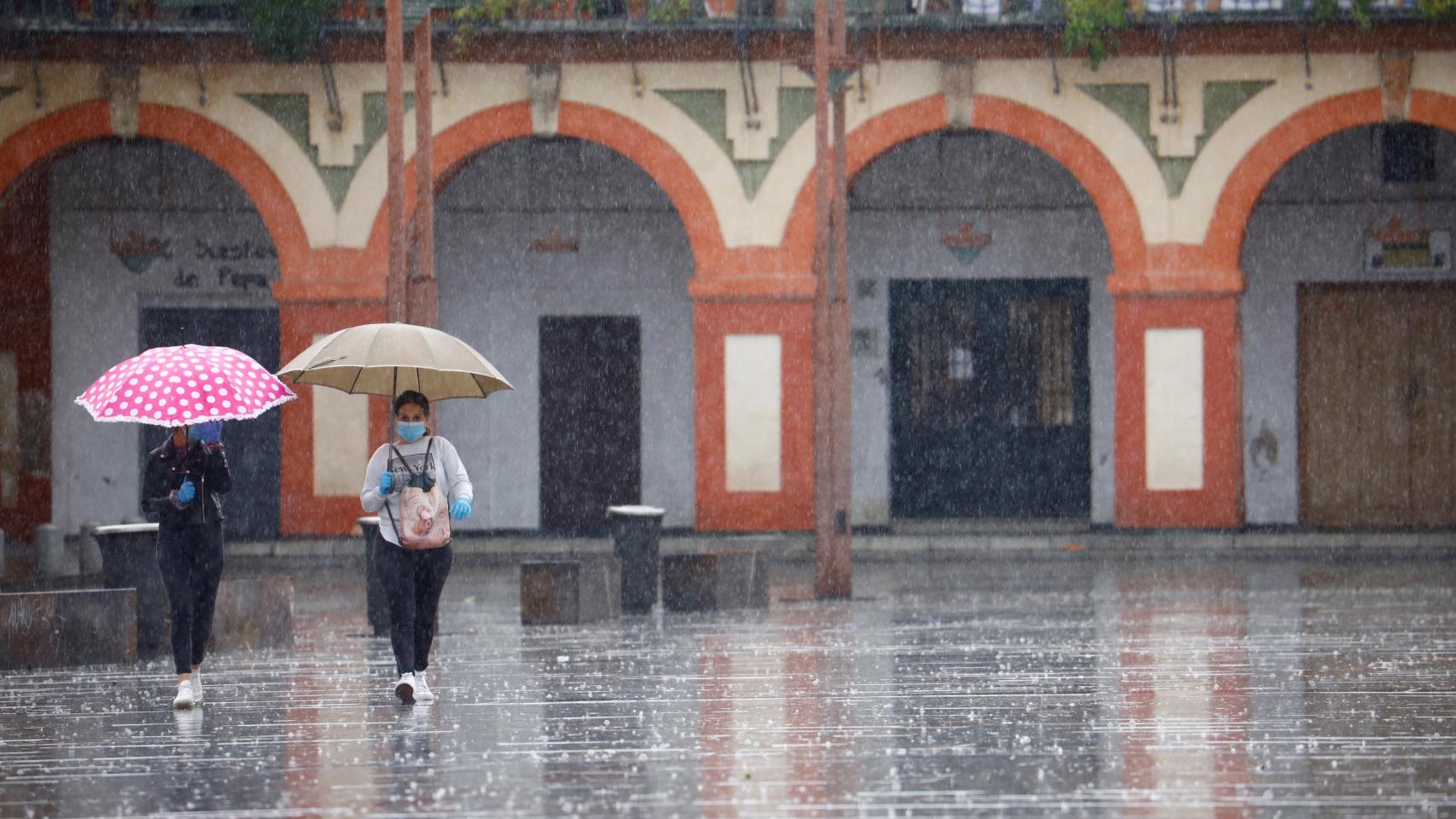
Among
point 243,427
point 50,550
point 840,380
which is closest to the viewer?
point 840,380

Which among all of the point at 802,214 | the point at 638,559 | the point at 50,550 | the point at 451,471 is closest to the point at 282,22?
the point at 802,214

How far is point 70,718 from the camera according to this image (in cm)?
995

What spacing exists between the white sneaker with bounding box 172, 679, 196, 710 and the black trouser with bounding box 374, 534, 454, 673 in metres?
0.96

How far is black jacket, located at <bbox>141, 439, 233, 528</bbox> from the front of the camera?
401 inches

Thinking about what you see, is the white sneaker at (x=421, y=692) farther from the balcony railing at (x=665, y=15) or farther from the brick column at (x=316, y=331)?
the balcony railing at (x=665, y=15)

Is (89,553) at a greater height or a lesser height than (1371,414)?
lesser

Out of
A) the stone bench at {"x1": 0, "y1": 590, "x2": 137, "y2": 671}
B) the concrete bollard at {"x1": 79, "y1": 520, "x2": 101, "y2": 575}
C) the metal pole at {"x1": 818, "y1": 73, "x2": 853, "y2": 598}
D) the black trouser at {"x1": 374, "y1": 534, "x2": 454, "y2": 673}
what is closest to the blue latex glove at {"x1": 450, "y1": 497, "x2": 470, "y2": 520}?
the black trouser at {"x1": 374, "y1": 534, "x2": 454, "y2": 673}

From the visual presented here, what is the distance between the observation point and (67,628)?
1245 centimetres

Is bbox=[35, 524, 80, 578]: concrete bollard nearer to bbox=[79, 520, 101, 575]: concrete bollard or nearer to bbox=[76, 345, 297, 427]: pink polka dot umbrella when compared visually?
bbox=[79, 520, 101, 575]: concrete bollard

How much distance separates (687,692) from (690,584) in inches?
216

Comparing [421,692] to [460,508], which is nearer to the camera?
[460,508]

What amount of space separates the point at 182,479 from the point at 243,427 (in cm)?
1610

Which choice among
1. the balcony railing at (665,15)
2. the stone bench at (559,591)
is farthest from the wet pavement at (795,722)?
the balcony railing at (665,15)

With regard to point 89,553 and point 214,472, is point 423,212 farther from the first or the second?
point 89,553
